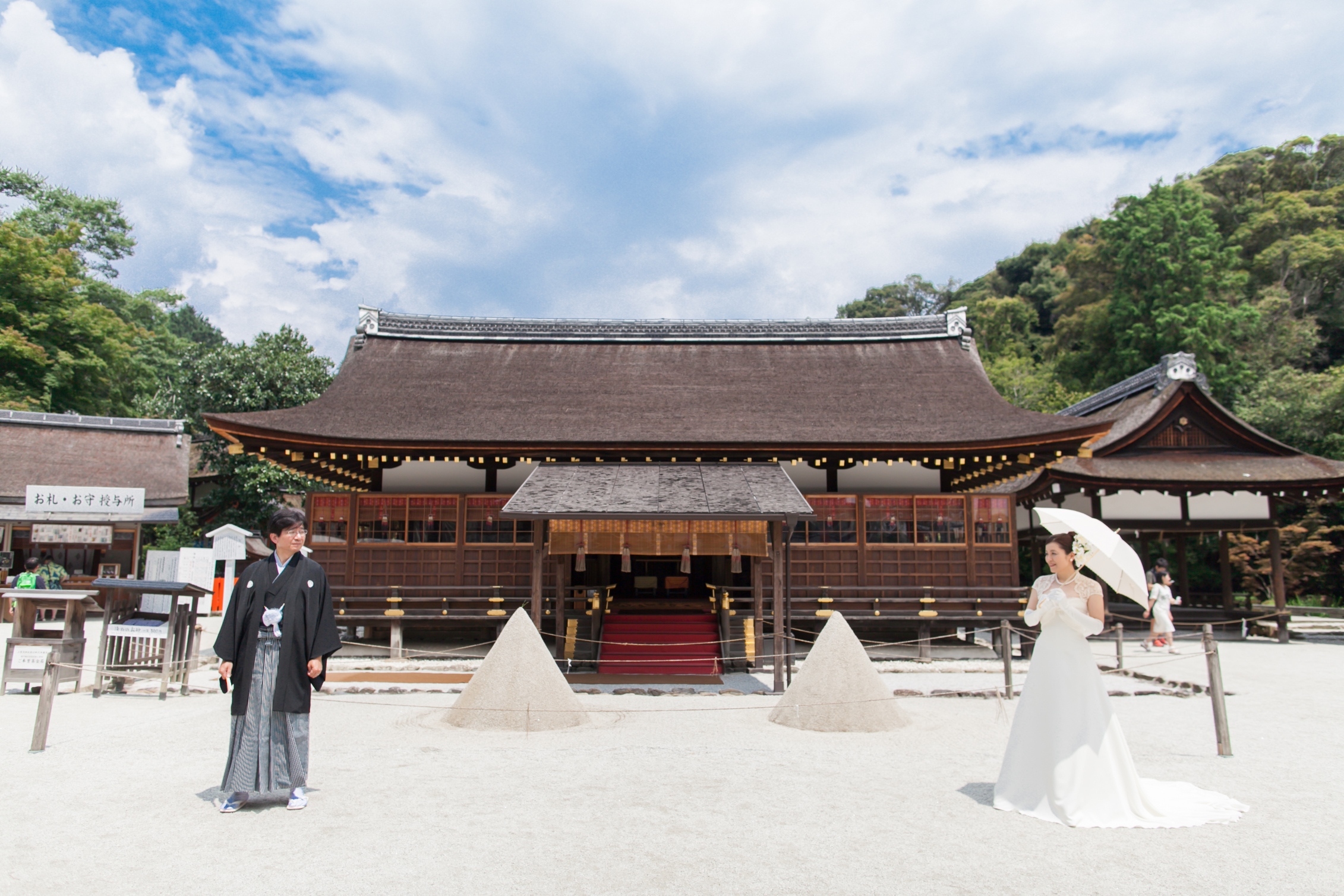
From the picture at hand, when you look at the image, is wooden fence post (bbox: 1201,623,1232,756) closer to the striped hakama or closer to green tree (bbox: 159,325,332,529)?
the striped hakama

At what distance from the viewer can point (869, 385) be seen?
15.7m

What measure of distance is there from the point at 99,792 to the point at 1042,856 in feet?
19.6

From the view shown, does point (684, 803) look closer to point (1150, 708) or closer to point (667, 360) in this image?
point (1150, 708)

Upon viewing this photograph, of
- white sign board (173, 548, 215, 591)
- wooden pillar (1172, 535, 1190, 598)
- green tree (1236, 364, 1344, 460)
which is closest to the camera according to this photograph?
white sign board (173, 548, 215, 591)

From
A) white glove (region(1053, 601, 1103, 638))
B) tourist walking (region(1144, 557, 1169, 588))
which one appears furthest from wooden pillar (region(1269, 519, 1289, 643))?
white glove (region(1053, 601, 1103, 638))

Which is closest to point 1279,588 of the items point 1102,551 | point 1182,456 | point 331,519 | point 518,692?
point 1182,456

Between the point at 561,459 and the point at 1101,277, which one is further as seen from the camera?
the point at 1101,277

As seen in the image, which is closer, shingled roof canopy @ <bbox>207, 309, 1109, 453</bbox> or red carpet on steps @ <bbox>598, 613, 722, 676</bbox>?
red carpet on steps @ <bbox>598, 613, 722, 676</bbox>

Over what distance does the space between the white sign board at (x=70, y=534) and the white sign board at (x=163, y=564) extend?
4.32 m

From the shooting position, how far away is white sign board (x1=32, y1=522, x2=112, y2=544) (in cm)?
2155

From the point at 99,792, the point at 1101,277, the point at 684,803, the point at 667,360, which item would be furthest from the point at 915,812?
the point at 1101,277

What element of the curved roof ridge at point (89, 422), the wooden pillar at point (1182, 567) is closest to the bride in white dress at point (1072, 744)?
the wooden pillar at point (1182, 567)

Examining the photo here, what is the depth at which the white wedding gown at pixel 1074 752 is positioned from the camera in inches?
190

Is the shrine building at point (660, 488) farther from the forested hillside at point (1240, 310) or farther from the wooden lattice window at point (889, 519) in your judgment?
the forested hillside at point (1240, 310)
